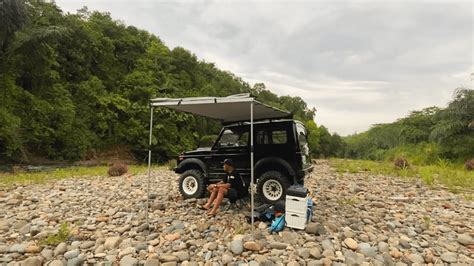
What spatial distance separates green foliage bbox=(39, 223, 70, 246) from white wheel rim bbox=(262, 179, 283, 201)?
4.00 meters

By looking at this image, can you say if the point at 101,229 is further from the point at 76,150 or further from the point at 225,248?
the point at 76,150

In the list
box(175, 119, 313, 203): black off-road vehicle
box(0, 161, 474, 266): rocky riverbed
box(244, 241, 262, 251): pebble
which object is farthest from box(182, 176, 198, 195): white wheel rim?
box(244, 241, 262, 251): pebble

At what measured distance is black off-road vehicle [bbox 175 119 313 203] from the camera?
22.5 feet

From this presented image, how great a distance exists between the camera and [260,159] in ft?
23.5

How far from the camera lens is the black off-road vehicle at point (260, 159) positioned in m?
6.87

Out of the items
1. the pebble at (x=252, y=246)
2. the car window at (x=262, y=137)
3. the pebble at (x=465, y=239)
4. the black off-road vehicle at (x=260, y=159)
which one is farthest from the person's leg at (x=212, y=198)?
the pebble at (x=465, y=239)

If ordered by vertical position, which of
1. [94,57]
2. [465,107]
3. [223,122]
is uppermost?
[94,57]

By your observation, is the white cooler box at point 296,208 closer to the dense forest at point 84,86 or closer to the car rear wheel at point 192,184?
the car rear wheel at point 192,184

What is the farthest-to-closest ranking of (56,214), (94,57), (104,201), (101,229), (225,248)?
(94,57) → (104,201) → (56,214) → (101,229) → (225,248)

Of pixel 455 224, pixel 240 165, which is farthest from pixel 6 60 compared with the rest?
pixel 455 224

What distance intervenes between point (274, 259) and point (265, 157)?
2.98 meters

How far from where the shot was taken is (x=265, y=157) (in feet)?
23.4

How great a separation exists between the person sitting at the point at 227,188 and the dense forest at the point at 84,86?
1474 centimetres

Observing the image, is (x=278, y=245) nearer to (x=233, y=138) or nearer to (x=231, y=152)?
(x=231, y=152)
